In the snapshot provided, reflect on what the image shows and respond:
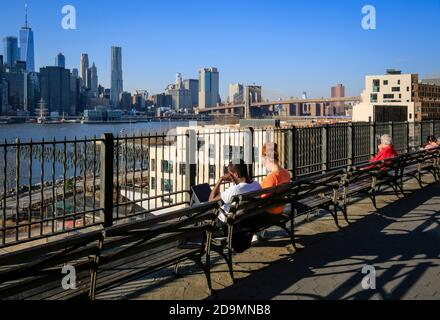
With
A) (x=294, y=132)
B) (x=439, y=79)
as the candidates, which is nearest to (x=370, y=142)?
(x=294, y=132)

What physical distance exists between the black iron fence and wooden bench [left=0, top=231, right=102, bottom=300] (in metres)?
1.28

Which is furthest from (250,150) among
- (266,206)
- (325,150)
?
(266,206)

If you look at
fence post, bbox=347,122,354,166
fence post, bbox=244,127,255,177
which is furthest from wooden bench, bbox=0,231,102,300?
fence post, bbox=347,122,354,166

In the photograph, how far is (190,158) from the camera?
280 inches

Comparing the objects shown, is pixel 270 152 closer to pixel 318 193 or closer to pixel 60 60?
pixel 318 193

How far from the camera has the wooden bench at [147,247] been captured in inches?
148

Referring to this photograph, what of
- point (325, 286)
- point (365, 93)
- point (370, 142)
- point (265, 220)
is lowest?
point (325, 286)

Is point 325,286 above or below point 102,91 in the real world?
below

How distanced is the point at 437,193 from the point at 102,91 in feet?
556

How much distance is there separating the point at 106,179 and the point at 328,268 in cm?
278

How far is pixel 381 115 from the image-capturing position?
8656cm

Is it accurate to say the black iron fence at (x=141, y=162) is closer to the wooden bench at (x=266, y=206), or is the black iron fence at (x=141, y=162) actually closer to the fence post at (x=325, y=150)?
the fence post at (x=325, y=150)

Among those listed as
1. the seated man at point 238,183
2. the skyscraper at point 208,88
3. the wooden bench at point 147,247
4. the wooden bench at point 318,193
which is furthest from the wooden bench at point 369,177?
the skyscraper at point 208,88
